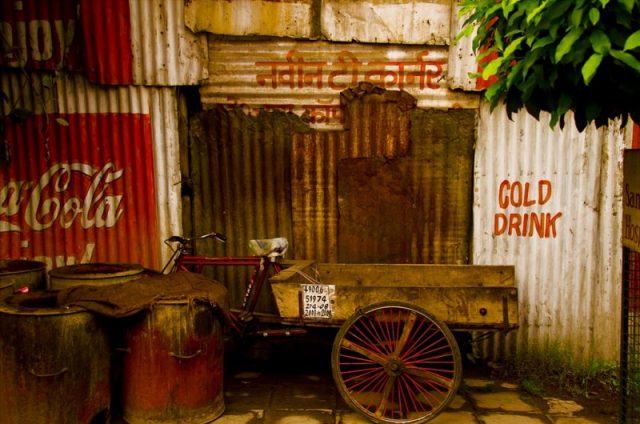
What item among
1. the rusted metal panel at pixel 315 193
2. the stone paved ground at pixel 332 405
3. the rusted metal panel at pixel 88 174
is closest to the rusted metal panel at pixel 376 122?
the rusted metal panel at pixel 315 193

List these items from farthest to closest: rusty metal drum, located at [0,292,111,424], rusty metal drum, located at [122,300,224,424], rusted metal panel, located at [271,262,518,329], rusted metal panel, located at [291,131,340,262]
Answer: rusted metal panel, located at [291,131,340,262]
rusted metal panel, located at [271,262,518,329]
rusty metal drum, located at [122,300,224,424]
rusty metal drum, located at [0,292,111,424]

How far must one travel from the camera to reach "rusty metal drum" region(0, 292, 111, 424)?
362cm

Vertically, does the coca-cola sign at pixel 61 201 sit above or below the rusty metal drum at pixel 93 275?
above

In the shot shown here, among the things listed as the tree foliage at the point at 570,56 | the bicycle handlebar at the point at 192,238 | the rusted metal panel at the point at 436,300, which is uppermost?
the tree foliage at the point at 570,56

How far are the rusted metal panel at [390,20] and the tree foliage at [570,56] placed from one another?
8.07 ft

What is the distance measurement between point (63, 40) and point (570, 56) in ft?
15.5

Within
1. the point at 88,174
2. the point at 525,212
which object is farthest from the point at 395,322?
the point at 88,174

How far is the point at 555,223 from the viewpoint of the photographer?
17.2ft

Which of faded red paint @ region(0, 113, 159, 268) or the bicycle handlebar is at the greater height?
faded red paint @ region(0, 113, 159, 268)

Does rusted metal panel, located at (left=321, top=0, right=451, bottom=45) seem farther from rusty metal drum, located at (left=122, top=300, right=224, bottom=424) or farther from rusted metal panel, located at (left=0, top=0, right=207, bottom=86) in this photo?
rusty metal drum, located at (left=122, top=300, right=224, bottom=424)

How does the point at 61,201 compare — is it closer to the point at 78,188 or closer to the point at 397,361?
the point at 78,188

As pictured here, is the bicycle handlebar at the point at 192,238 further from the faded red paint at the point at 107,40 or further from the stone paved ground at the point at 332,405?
the faded red paint at the point at 107,40

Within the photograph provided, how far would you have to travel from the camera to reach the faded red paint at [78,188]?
528 centimetres

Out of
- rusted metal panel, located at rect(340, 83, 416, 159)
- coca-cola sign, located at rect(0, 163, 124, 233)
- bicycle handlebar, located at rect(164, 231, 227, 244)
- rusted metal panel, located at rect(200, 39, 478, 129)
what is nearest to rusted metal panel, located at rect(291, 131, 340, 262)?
rusted metal panel, located at rect(340, 83, 416, 159)
